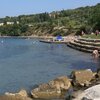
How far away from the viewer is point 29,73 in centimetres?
4412

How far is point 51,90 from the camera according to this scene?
28844 mm

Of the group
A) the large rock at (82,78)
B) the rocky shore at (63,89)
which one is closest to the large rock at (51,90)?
the rocky shore at (63,89)

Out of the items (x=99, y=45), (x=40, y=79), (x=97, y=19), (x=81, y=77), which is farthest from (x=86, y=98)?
(x=97, y=19)

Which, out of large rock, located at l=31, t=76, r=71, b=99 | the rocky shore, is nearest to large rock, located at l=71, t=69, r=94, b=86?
the rocky shore

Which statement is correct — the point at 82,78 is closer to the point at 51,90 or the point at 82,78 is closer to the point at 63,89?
the point at 63,89

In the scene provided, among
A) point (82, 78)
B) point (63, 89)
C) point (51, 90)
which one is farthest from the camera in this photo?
point (82, 78)

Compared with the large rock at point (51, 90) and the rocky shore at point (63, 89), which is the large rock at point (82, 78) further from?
the large rock at point (51, 90)

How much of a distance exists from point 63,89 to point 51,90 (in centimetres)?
211

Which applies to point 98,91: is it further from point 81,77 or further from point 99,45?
point 99,45

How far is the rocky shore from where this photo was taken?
25609mm

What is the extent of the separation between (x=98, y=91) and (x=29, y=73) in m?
23.8

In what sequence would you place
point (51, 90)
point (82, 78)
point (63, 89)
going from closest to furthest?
point (51, 90) → point (63, 89) → point (82, 78)

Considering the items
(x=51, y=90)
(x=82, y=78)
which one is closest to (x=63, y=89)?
(x=51, y=90)

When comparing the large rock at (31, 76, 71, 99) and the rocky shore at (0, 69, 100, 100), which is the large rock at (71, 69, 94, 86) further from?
the large rock at (31, 76, 71, 99)
